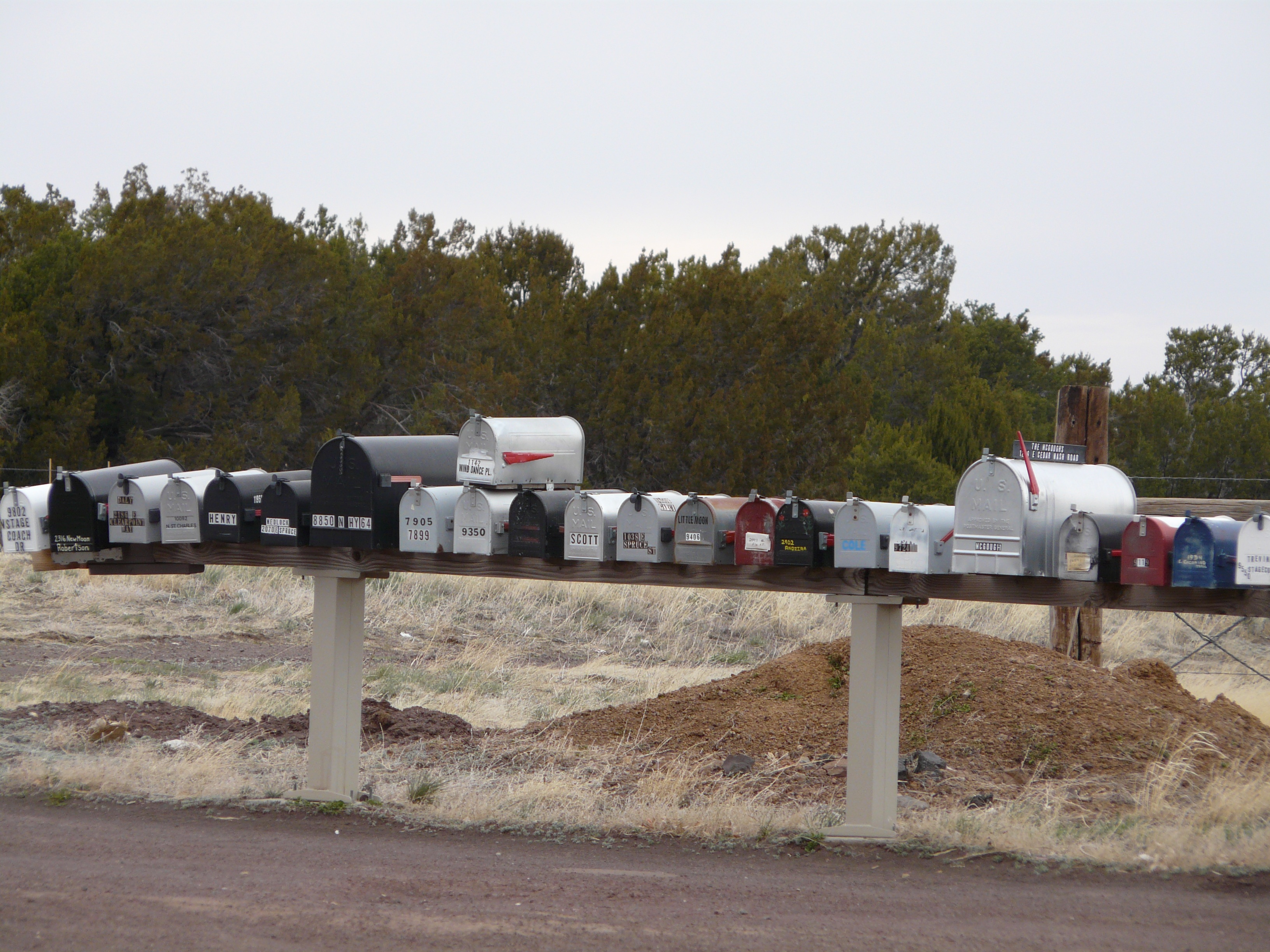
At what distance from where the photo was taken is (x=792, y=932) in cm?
308

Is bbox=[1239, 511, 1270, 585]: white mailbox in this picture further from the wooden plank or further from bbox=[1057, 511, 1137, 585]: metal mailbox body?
the wooden plank

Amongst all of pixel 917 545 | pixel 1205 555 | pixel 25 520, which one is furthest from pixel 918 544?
pixel 25 520

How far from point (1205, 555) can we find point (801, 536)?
123 cm

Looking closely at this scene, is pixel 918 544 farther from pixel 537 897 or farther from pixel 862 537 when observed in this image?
pixel 537 897

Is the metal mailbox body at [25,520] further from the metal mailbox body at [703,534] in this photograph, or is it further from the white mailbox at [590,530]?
the metal mailbox body at [703,534]

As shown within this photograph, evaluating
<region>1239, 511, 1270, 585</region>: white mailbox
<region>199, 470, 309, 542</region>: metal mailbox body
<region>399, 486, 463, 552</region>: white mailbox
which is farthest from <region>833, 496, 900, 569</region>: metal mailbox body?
<region>199, 470, 309, 542</region>: metal mailbox body

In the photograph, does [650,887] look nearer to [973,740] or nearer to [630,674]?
[973,740]

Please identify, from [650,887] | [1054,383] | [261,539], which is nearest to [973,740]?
[650,887]

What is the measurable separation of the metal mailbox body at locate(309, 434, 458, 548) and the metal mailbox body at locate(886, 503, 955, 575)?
5.84ft

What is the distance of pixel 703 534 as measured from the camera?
156 inches

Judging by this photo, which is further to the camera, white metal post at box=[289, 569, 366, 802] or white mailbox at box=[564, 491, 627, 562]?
white metal post at box=[289, 569, 366, 802]

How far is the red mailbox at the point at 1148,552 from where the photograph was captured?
11.2ft

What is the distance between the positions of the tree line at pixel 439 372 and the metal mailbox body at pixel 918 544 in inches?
530

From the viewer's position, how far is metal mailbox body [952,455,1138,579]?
359 cm
